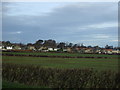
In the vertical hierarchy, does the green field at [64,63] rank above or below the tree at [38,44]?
below

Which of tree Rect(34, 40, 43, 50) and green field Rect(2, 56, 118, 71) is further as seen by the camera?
tree Rect(34, 40, 43, 50)

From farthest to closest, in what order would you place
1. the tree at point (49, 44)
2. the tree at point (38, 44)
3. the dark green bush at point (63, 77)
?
1. the tree at point (49, 44)
2. the tree at point (38, 44)
3. the dark green bush at point (63, 77)

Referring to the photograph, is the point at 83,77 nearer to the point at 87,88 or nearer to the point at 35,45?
the point at 87,88

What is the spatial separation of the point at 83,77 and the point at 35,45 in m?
144

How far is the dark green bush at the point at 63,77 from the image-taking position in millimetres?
15680

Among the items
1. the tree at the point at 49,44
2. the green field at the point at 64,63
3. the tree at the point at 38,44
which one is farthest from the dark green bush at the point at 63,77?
the tree at the point at 49,44

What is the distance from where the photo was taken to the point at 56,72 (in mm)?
18000

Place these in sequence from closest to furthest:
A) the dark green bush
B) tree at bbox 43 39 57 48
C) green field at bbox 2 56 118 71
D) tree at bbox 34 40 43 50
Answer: the dark green bush < green field at bbox 2 56 118 71 < tree at bbox 34 40 43 50 < tree at bbox 43 39 57 48

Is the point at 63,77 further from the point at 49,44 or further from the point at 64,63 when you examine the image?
the point at 49,44

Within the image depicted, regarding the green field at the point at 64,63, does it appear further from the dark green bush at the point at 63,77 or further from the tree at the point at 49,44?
the tree at the point at 49,44

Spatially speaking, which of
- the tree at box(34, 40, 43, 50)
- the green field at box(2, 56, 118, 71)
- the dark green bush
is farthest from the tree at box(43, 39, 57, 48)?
the dark green bush

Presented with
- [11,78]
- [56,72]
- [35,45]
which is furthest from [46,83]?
[35,45]

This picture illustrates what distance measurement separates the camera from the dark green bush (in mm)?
15680

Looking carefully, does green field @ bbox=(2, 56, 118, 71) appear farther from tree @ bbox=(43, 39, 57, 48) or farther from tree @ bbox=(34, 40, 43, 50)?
tree @ bbox=(43, 39, 57, 48)
